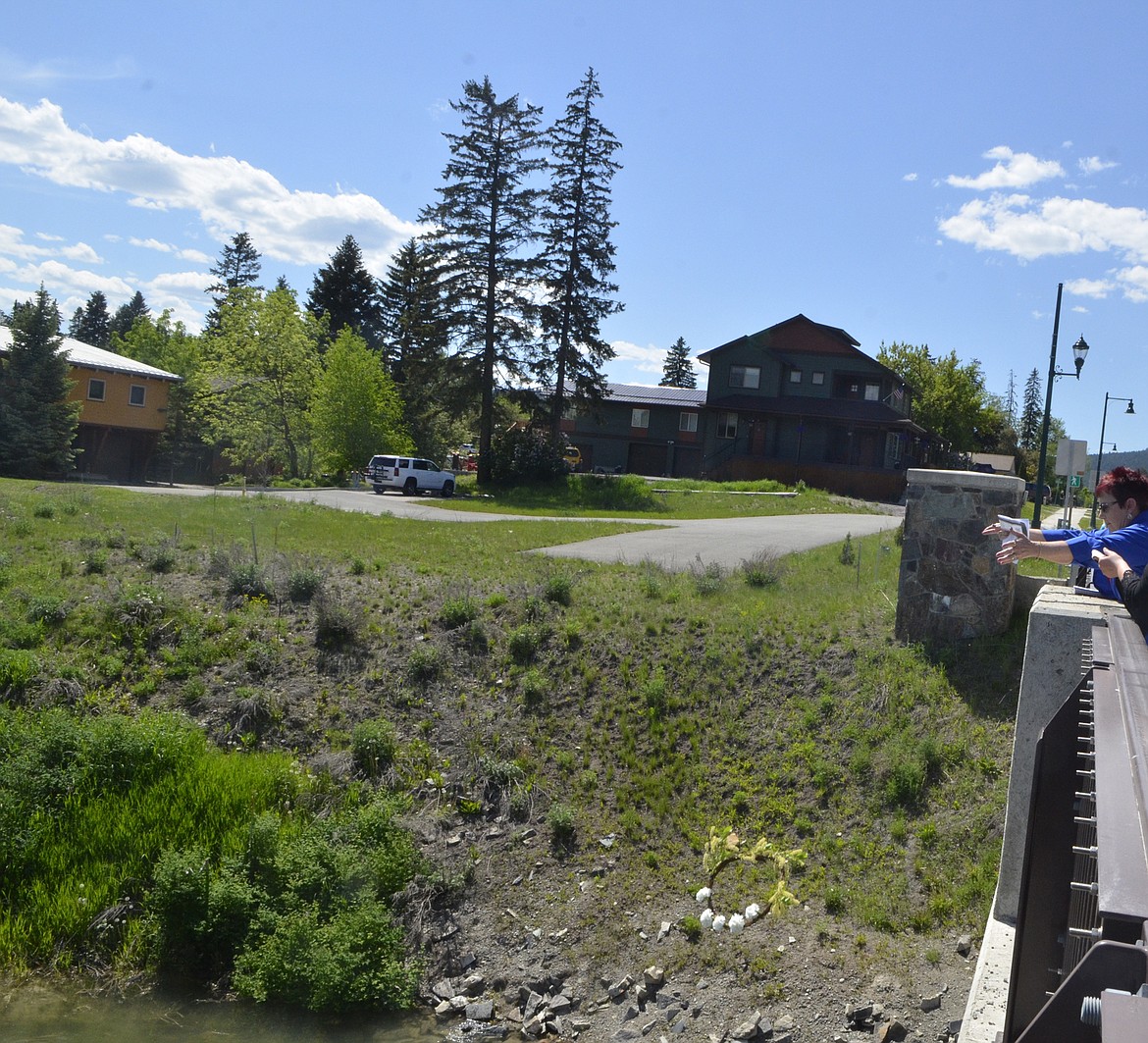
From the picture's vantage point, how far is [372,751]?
40.7 ft

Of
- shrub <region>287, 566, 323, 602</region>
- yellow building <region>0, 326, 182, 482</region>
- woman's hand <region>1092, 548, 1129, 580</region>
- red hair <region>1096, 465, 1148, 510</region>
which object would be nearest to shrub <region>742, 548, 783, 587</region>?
shrub <region>287, 566, 323, 602</region>

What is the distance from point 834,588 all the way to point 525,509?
57.9 ft

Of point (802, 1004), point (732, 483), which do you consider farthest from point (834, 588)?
point (732, 483)

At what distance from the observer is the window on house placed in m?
52.1

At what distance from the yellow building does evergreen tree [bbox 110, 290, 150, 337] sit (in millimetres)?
54426

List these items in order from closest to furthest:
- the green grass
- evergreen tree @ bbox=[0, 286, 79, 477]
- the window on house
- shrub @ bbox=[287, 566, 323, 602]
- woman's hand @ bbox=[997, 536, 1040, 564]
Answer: woman's hand @ bbox=[997, 536, 1040, 564], shrub @ bbox=[287, 566, 323, 602], the green grass, evergreen tree @ bbox=[0, 286, 79, 477], the window on house

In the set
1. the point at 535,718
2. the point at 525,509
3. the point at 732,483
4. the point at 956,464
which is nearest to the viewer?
the point at 535,718

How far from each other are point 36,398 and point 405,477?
15.5 metres

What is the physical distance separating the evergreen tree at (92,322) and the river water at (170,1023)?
112753 millimetres

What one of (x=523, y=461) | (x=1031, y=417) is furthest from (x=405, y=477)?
(x=1031, y=417)

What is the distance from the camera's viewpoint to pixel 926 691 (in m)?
10.6

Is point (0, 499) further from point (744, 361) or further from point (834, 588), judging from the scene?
point (744, 361)

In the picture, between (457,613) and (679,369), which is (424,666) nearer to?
(457,613)

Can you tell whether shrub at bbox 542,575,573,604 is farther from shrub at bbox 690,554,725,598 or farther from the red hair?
the red hair
